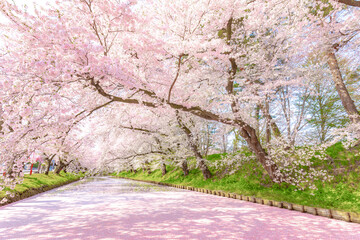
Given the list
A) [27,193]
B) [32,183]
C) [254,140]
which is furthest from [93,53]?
[32,183]

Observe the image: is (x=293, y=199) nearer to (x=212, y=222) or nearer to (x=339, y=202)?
(x=339, y=202)

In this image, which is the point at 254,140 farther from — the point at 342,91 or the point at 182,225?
the point at 182,225

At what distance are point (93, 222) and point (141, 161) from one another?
10624 millimetres

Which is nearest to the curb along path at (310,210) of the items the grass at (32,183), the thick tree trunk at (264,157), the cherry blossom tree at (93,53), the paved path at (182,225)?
the paved path at (182,225)

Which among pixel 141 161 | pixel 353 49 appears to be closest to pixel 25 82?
pixel 353 49

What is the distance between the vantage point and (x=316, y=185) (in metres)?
7.26

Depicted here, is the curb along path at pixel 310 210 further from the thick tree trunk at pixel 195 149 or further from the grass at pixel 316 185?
the thick tree trunk at pixel 195 149

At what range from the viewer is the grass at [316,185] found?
6.12m

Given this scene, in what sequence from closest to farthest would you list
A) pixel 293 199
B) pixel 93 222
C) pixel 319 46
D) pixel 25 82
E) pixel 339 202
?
pixel 25 82 → pixel 93 222 → pixel 339 202 → pixel 293 199 → pixel 319 46

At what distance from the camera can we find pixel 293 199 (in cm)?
690

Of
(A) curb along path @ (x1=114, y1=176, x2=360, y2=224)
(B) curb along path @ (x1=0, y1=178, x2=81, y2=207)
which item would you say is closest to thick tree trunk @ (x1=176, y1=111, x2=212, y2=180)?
(A) curb along path @ (x1=114, y1=176, x2=360, y2=224)

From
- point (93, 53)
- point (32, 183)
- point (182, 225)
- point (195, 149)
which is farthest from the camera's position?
point (32, 183)

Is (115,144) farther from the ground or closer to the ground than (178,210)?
farther from the ground

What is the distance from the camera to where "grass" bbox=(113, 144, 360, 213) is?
6.12 m
